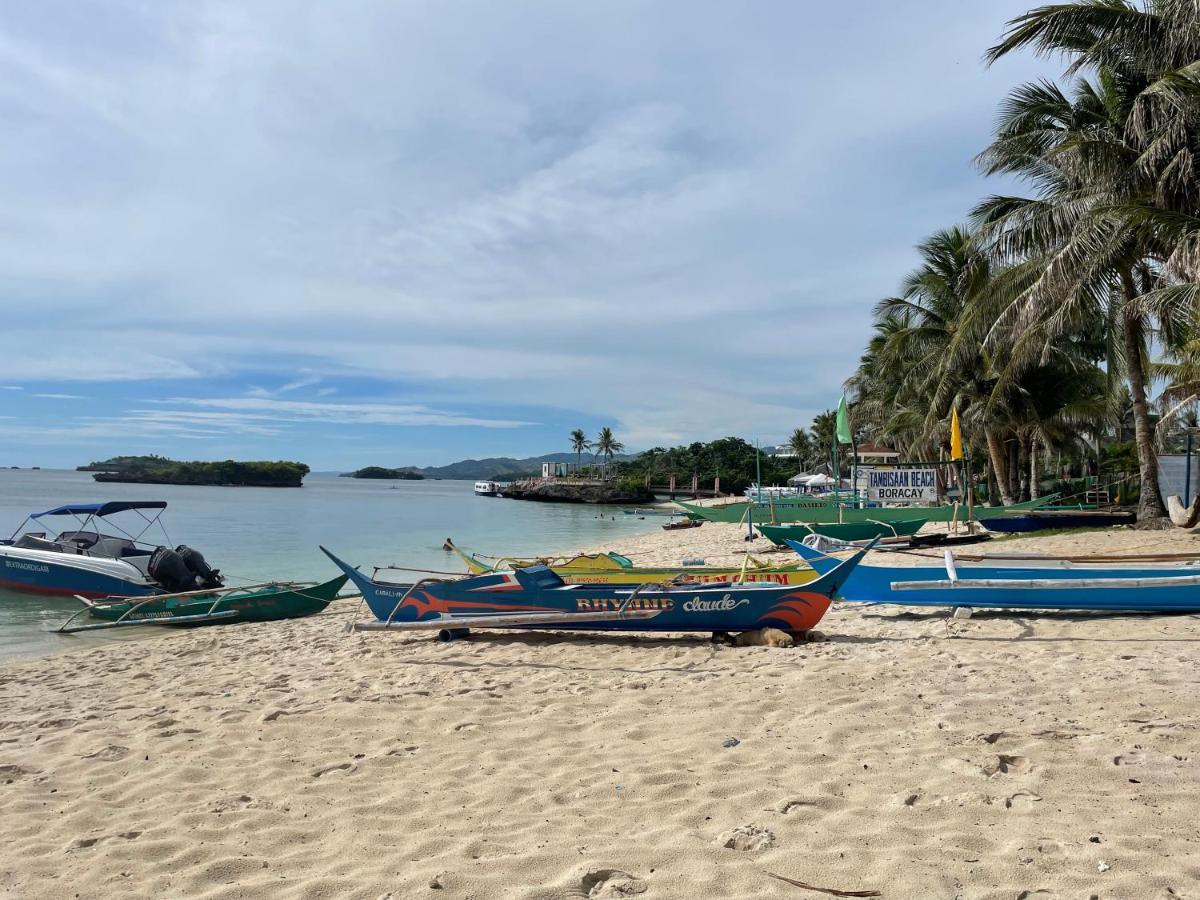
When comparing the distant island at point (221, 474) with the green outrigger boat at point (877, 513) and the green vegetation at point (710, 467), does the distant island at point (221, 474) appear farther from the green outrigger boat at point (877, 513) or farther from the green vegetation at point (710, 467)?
the green outrigger boat at point (877, 513)

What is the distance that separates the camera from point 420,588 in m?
8.82

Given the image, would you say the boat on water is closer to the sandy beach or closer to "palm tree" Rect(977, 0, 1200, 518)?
the sandy beach

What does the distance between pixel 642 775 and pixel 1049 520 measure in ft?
67.0

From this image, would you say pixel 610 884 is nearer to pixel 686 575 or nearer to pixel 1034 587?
pixel 686 575

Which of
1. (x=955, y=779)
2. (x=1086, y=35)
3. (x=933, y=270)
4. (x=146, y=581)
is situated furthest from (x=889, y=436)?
(x=955, y=779)

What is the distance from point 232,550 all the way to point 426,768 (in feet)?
84.7

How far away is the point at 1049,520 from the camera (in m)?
20.9

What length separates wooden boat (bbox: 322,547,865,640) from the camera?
7805 millimetres

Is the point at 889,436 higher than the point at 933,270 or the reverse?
the reverse

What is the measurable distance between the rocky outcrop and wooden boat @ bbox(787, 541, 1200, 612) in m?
77.9

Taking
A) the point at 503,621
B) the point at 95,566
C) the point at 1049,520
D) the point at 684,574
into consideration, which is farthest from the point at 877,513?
the point at 95,566

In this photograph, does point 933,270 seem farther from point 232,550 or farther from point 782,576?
point 232,550

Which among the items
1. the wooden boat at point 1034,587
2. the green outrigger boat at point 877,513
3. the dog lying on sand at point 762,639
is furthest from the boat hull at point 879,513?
the dog lying on sand at point 762,639

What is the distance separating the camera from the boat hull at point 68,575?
15.3m
